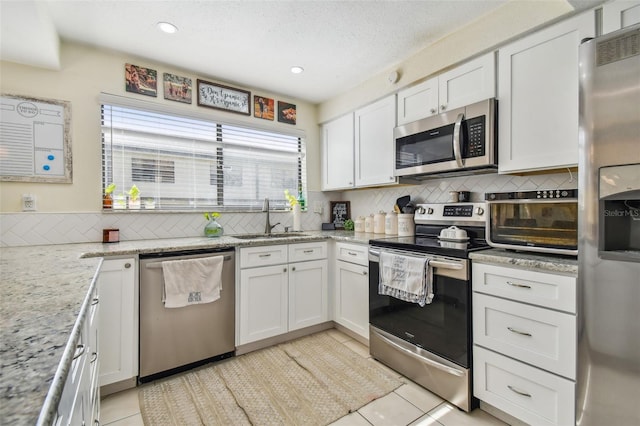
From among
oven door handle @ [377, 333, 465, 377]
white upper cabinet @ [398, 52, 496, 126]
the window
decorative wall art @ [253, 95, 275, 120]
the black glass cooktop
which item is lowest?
oven door handle @ [377, 333, 465, 377]

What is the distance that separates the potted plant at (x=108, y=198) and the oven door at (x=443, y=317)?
2.30 meters

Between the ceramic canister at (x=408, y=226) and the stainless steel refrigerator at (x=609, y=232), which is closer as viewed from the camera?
the stainless steel refrigerator at (x=609, y=232)

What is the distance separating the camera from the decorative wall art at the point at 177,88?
8.55ft

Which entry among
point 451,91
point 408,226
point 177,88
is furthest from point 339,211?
point 177,88

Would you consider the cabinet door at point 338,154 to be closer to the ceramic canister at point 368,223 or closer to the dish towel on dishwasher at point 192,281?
the ceramic canister at point 368,223

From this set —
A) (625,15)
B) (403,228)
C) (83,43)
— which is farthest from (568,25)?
(83,43)

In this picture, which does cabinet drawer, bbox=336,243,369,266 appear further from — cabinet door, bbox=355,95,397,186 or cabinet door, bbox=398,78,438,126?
cabinet door, bbox=398,78,438,126

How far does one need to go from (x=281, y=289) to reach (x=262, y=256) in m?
0.35

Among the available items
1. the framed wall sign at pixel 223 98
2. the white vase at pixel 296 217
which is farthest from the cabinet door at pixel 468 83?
the framed wall sign at pixel 223 98

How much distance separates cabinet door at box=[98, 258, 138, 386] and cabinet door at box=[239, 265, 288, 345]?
73cm

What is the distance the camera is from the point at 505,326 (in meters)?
1.59

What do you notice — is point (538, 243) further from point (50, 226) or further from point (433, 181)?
point (50, 226)

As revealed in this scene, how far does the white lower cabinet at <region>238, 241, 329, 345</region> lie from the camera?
241cm

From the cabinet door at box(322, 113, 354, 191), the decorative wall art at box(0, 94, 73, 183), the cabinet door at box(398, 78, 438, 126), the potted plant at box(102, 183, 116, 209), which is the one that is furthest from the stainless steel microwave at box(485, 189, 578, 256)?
the decorative wall art at box(0, 94, 73, 183)
